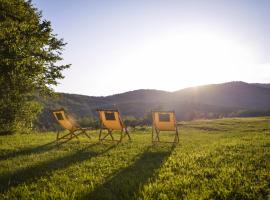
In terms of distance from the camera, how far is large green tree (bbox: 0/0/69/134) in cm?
1499

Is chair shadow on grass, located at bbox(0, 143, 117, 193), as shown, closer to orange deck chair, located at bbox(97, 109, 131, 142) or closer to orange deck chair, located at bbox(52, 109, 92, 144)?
orange deck chair, located at bbox(97, 109, 131, 142)

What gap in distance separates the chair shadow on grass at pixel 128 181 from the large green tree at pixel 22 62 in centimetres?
1085

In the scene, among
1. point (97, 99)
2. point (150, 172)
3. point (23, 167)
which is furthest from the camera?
point (97, 99)

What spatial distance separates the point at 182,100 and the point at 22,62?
367 ft

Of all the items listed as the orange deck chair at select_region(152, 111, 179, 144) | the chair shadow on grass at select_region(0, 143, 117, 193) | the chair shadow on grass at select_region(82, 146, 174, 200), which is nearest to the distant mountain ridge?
the orange deck chair at select_region(152, 111, 179, 144)

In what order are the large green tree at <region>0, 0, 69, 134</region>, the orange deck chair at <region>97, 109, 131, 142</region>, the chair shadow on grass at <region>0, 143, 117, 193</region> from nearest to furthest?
the chair shadow on grass at <region>0, 143, 117, 193</region> → the orange deck chair at <region>97, 109, 131, 142</region> → the large green tree at <region>0, 0, 69, 134</region>

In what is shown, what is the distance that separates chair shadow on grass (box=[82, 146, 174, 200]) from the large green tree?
10847 mm

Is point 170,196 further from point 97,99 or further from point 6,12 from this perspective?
point 97,99

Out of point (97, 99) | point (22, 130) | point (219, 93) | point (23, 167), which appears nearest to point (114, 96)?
point (97, 99)

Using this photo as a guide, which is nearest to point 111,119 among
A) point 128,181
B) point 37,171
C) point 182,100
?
point 37,171

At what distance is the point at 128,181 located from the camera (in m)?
5.10

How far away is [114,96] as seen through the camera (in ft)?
477

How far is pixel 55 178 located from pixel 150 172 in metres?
2.03

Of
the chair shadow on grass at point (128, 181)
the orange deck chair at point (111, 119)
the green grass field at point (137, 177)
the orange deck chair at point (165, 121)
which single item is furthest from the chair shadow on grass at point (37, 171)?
the orange deck chair at point (165, 121)
